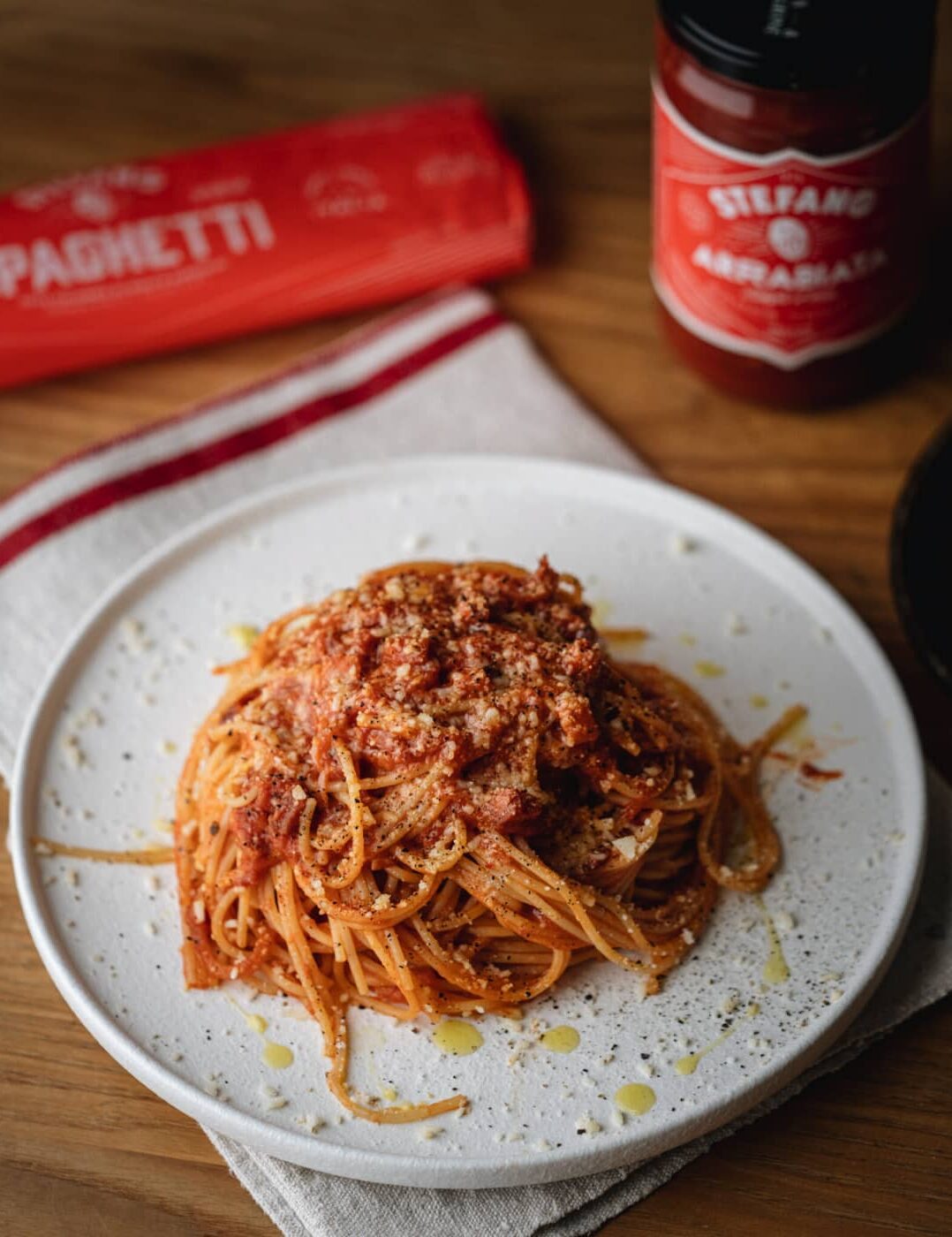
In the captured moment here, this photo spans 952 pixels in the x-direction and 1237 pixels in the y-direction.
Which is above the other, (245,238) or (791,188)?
(791,188)

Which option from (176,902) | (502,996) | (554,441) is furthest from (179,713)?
(554,441)

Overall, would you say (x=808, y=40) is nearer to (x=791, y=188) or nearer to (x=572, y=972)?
(x=791, y=188)

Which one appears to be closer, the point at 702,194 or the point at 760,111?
the point at 760,111

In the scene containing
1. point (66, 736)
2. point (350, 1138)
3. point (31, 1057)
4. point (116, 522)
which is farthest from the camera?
point (116, 522)

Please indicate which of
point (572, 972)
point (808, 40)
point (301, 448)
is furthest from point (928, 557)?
point (301, 448)

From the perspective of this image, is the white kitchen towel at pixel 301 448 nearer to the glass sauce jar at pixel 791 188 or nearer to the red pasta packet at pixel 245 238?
the red pasta packet at pixel 245 238

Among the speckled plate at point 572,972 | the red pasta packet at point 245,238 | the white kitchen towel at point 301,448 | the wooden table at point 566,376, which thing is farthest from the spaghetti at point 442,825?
the red pasta packet at point 245,238

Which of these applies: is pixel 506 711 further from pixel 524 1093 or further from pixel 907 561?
pixel 907 561
